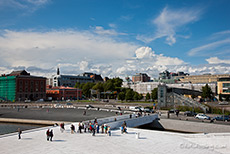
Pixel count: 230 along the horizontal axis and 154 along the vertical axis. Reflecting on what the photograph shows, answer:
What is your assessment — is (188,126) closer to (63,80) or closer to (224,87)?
(224,87)

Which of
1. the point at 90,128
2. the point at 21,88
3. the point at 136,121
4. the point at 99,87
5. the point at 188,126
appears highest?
the point at 99,87

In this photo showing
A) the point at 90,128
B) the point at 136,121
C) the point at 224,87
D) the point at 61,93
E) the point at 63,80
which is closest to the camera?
the point at 90,128

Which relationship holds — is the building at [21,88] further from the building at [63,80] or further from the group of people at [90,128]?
the group of people at [90,128]

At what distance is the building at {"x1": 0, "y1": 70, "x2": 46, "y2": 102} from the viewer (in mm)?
101438

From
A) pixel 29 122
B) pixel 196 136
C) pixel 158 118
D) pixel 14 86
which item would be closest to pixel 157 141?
pixel 196 136

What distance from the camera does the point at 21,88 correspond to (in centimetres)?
10300

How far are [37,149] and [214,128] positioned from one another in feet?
97.4

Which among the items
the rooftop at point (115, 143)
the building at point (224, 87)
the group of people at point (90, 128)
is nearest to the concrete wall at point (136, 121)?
the rooftop at point (115, 143)

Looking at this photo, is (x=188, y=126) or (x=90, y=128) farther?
(x=188, y=126)

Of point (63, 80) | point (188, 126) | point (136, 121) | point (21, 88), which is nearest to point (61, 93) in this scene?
point (21, 88)

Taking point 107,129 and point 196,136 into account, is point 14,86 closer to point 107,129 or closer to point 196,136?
point 107,129

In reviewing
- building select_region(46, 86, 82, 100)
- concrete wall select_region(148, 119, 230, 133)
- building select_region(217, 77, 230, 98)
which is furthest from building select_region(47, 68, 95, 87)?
concrete wall select_region(148, 119, 230, 133)

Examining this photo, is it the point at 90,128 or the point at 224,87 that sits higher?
the point at 224,87

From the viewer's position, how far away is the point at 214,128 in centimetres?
3653
